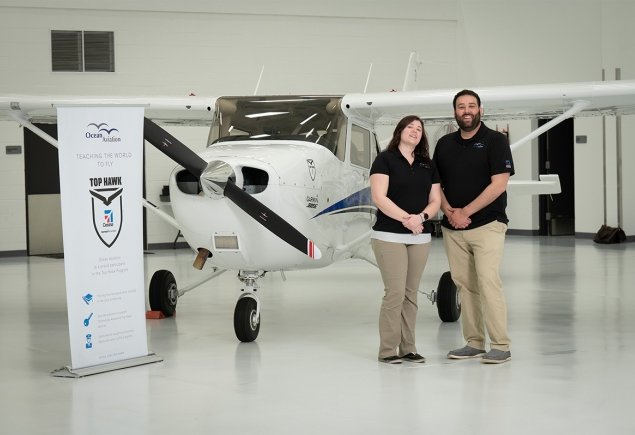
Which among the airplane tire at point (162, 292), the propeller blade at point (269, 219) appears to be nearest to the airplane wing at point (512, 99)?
the propeller blade at point (269, 219)

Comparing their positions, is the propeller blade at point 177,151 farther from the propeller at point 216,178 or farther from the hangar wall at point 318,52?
the hangar wall at point 318,52

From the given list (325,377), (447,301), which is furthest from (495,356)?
(447,301)

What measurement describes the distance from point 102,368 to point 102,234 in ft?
2.85

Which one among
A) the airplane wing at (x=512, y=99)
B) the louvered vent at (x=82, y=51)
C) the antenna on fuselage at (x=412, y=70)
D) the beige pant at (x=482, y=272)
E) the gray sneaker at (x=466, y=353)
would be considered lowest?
the gray sneaker at (x=466, y=353)

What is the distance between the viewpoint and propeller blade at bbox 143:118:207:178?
21.7 ft

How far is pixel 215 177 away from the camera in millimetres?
6590

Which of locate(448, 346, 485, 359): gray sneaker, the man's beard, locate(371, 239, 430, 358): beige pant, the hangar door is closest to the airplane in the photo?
locate(371, 239, 430, 358): beige pant

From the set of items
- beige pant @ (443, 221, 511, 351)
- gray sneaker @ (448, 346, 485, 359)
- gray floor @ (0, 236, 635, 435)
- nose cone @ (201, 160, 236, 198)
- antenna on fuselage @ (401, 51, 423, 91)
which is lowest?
gray floor @ (0, 236, 635, 435)

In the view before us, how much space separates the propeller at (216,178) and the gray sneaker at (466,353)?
4.71 ft

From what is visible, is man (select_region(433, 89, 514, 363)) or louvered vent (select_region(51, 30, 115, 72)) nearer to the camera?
man (select_region(433, 89, 514, 363))

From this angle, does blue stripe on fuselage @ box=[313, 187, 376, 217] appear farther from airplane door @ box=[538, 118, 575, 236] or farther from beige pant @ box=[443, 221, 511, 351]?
airplane door @ box=[538, 118, 575, 236]

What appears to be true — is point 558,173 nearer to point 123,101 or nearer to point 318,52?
point 318,52

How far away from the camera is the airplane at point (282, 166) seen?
6.85 meters

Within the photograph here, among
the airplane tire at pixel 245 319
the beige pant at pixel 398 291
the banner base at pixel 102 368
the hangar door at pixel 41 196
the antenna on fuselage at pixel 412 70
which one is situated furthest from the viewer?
the hangar door at pixel 41 196
